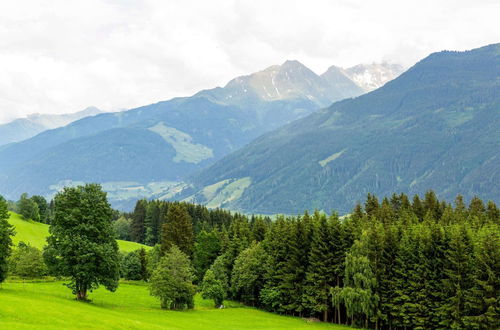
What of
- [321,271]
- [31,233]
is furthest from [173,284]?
[31,233]

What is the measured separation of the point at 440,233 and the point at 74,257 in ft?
189

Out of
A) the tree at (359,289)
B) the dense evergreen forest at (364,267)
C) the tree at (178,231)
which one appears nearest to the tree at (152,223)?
the tree at (178,231)

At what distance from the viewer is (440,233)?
254 feet

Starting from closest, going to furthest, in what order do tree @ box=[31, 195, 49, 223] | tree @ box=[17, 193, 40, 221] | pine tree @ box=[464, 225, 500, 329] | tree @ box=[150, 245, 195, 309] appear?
pine tree @ box=[464, 225, 500, 329]
tree @ box=[150, 245, 195, 309]
tree @ box=[17, 193, 40, 221]
tree @ box=[31, 195, 49, 223]

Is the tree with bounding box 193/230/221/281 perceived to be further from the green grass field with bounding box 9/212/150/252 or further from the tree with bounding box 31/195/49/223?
the tree with bounding box 31/195/49/223

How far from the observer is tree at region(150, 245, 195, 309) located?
83250 millimetres

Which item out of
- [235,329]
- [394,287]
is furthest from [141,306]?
[394,287]

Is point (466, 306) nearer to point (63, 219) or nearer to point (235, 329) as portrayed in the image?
point (235, 329)

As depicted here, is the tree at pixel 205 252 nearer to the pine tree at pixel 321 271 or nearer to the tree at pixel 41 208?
the pine tree at pixel 321 271

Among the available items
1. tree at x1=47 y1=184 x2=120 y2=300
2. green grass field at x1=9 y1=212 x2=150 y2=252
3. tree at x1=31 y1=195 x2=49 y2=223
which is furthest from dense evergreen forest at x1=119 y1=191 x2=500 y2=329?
tree at x1=31 y1=195 x2=49 y2=223

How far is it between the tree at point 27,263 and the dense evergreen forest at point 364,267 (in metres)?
23.8

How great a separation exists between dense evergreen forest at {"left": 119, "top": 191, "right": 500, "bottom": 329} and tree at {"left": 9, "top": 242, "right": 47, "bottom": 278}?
3203 centimetres

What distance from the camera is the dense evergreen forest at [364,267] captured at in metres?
72.4

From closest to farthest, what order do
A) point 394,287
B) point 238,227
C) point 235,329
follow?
point 235,329 < point 394,287 < point 238,227
